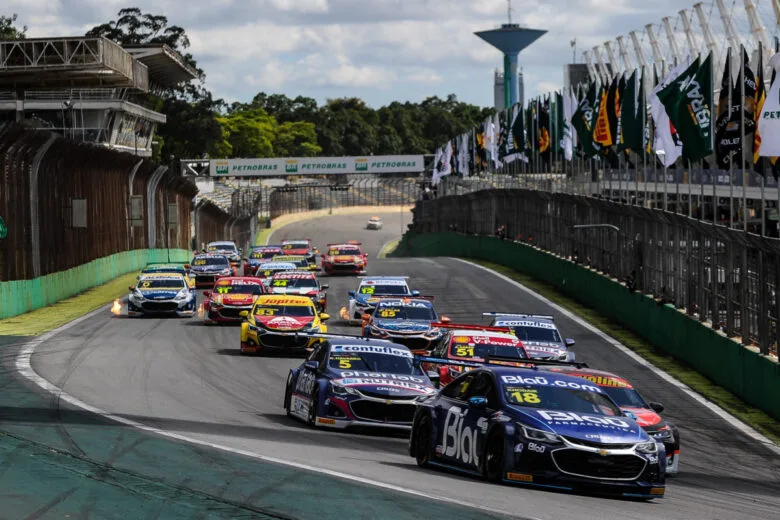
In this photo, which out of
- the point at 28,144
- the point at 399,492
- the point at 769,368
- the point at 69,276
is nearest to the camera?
the point at 399,492

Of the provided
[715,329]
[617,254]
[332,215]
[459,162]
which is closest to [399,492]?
[715,329]

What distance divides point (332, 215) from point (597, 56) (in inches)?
3403

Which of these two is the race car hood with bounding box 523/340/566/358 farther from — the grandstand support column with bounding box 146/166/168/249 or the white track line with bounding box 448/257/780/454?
the grandstand support column with bounding box 146/166/168/249

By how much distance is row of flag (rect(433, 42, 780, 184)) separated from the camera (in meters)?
30.1

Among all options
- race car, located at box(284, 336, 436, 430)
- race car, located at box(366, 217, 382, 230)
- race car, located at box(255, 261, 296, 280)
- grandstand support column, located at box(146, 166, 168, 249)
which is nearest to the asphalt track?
race car, located at box(284, 336, 436, 430)

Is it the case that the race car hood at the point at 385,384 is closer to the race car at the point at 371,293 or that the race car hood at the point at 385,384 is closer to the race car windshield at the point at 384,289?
the race car at the point at 371,293

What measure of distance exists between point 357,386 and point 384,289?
19414 millimetres

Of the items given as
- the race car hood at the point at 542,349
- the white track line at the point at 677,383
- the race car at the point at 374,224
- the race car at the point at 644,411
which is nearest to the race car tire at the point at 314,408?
the race car at the point at 644,411

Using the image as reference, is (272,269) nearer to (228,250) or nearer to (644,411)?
(228,250)

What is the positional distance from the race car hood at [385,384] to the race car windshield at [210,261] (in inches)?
1407

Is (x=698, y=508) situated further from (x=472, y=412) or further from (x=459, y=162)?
(x=459, y=162)

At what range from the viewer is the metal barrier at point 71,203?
42094mm

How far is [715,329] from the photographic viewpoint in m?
29.3

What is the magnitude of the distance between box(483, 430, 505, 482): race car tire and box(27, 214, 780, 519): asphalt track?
173mm
